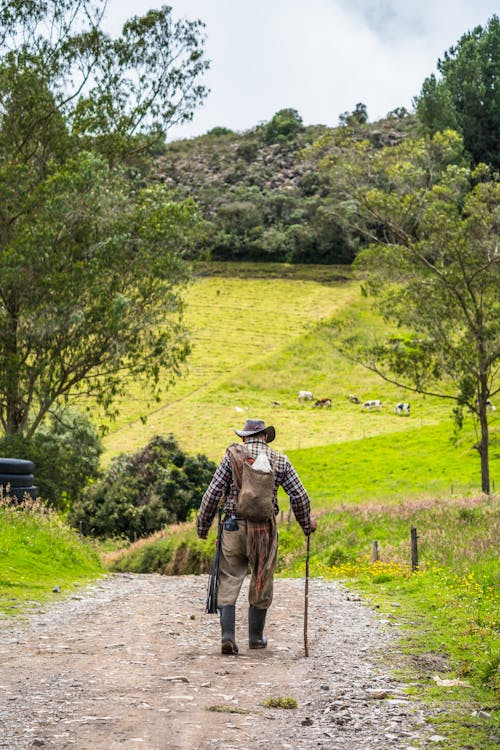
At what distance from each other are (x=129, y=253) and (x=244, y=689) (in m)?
28.8

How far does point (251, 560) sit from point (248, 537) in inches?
10.2

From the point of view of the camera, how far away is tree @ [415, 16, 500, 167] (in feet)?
351

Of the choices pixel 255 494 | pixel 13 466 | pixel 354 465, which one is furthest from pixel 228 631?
pixel 354 465

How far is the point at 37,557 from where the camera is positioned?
18.6 metres

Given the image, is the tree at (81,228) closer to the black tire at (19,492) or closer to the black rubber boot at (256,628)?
the black tire at (19,492)

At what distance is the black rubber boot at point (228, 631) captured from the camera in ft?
31.9

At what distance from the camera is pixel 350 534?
26.9 metres

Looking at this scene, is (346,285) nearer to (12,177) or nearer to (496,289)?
(496,289)

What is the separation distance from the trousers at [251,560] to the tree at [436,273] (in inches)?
1031

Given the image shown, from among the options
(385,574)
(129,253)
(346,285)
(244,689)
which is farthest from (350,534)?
(346,285)

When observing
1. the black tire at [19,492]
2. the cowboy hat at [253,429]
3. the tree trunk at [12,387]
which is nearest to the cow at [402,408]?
the tree trunk at [12,387]

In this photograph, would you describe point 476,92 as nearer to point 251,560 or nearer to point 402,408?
point 402,408

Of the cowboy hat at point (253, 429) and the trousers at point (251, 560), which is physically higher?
the cowboy hat at point (253, 429)

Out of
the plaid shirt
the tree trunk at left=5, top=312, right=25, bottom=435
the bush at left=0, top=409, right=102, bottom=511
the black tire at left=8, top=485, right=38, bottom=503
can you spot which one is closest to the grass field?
the black tire at left=8, top=485, right=38, bottom=503
